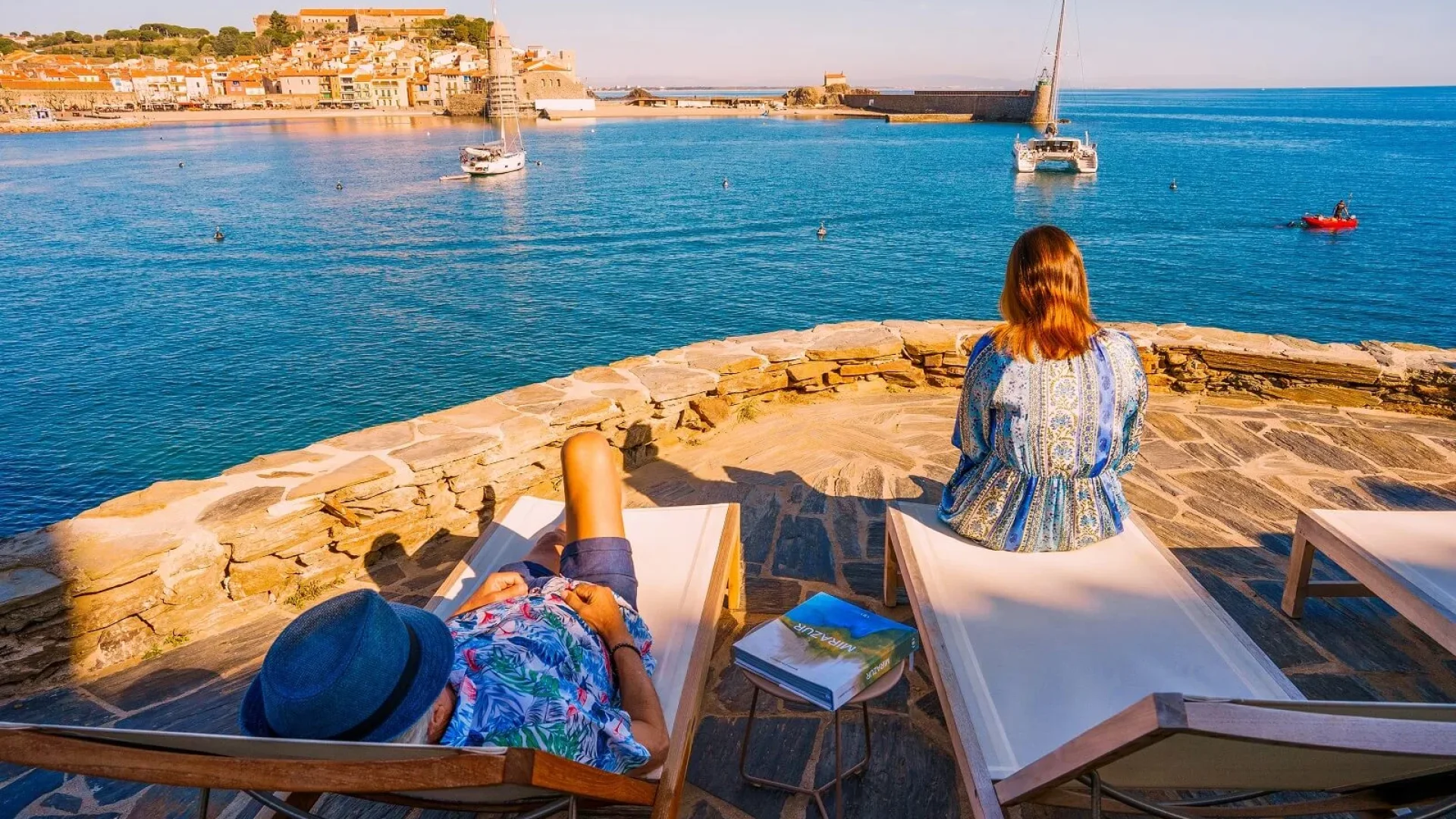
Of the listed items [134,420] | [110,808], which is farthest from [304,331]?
[110,808]

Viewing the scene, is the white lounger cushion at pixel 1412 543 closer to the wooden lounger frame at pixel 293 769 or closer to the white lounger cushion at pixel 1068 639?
the white lounger cushion at pixel 1068 639

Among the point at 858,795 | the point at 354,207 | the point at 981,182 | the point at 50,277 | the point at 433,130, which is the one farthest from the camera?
the point at 433,130

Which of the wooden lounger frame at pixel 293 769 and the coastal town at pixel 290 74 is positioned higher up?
the coastal town at pixel 290 74

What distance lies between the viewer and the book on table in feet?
7.40

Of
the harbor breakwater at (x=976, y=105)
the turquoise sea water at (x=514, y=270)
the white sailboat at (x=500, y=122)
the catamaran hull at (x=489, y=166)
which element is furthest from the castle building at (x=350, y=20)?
the catamaran hull at (x=489, y=166)

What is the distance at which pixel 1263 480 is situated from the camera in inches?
185

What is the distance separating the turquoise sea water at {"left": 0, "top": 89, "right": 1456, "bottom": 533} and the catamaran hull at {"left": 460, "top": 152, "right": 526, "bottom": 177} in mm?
933

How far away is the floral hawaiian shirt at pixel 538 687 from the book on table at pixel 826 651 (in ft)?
1.42

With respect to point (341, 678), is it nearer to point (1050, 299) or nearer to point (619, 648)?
point (619, 648)

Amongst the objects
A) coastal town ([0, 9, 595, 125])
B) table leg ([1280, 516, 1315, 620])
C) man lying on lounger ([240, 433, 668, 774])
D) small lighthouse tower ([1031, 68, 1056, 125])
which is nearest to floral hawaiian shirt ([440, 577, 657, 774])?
man lying on lounger ([240, 433, 668, 774])

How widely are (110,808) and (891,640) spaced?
250 centimetres

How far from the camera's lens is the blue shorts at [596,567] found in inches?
105

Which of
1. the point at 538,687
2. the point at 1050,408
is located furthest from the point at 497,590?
the point at 1050,408

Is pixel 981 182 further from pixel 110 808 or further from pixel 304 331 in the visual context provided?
pixel 110 808
